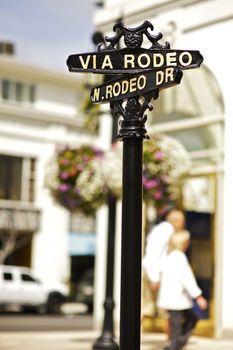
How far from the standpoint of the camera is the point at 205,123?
43.3 ft

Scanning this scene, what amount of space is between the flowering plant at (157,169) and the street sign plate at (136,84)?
5.14 m

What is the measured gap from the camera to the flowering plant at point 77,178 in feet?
38.7

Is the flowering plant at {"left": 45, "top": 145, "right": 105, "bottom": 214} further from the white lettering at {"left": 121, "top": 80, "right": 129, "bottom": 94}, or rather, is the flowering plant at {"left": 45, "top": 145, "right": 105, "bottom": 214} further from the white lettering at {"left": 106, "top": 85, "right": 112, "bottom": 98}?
the white lettering at {"left": 121, "top": 80, "right": 129, "bottom": 94}

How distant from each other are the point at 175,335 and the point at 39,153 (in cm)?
2791

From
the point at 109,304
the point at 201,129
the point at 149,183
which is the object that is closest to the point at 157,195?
the point at 149,183

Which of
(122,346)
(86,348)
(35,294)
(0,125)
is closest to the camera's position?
(122,346)

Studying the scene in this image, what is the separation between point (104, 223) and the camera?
1517 cm

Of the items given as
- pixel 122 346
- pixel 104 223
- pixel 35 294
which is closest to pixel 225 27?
pixel 104 223

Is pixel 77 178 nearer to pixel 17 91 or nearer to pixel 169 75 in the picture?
pixel 169 75

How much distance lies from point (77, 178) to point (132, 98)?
6472 mm

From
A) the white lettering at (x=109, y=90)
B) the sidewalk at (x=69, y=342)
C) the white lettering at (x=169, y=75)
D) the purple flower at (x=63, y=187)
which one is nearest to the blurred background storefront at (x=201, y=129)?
the sidewalk at (x=69, y=342)

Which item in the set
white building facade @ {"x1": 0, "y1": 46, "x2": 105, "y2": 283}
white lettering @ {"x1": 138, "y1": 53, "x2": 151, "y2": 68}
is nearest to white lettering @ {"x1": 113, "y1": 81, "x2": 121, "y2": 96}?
white lettering @ {"x1": 138, "y1": 53, "x2": 151, "y2": 68}

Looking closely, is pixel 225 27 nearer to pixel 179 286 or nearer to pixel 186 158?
pixel 186 158

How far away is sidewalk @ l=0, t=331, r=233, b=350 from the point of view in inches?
448
